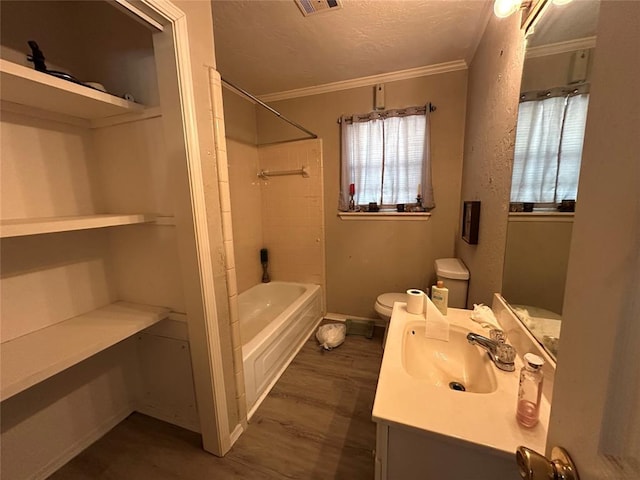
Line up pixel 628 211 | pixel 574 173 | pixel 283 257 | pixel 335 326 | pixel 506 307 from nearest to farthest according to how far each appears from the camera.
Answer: pixel 628 211 < pixel 574 173 < pixel 506 307 < pixel 335 326 < pixel 283 257

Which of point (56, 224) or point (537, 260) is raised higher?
point (56, 224)

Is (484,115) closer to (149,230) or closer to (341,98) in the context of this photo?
(341,98)

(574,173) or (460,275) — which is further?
(460,275)

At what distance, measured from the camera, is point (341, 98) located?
2.42 metres

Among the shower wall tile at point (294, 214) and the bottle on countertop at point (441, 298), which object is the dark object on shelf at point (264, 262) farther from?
the bottle on countertop at point (441, 298)

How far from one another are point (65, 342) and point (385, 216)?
90.4 inches

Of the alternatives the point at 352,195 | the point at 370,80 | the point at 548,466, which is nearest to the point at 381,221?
the point at 352,195

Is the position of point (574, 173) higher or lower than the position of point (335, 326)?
higher

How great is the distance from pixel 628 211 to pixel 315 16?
188cm

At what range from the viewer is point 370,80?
7.50ft

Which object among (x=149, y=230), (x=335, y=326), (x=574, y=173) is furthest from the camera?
(x=335, y=326)

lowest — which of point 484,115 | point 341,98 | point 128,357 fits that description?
point 128,357

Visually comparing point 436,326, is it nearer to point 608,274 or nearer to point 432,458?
point 432,458

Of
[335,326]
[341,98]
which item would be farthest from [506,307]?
[341,98]
